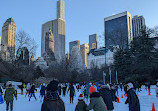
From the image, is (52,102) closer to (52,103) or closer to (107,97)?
(52,103)

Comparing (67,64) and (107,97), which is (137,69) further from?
(107,97)

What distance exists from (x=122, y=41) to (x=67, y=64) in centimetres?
2155

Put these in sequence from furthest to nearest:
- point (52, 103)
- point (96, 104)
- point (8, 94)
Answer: point (8, 94) → point (96, 104) → point (52, 103)

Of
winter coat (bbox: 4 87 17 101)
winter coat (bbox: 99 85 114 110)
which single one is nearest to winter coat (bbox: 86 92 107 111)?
winter coat (bbox: 99 85 114 110)

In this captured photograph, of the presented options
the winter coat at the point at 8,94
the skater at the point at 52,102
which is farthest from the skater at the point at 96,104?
the winter coat at the point at 8,94

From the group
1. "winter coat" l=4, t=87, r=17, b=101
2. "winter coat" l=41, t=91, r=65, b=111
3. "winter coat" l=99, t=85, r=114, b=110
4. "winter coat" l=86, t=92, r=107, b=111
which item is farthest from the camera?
"winter coat" l=4, t=87, r=17, b=101

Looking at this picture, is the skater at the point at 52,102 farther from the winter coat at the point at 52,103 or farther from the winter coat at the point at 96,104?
the winter coat at the point at 96,104

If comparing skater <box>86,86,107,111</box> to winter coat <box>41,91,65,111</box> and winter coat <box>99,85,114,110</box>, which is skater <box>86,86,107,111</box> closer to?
winter coat <box>41,91,65,111</box>

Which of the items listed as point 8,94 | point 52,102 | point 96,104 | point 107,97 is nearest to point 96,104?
point 96,104

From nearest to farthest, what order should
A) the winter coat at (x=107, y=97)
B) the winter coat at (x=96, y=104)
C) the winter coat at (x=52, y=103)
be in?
the winter coat at (x=52, y=103)
the winter coat at (x=96, y=104)
the winter coat at (x=107, y=97)

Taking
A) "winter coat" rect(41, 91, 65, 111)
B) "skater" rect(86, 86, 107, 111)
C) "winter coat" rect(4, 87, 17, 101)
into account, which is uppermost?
"winter coat" rect(41, 91, 65, 111)

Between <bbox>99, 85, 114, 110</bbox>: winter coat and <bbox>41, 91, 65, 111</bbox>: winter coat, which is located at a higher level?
<bbox>41, 91, 65, 111</bbox>: winter coat

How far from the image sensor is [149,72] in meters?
34.9

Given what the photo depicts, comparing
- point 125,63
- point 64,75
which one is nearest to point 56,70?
point 64,75
